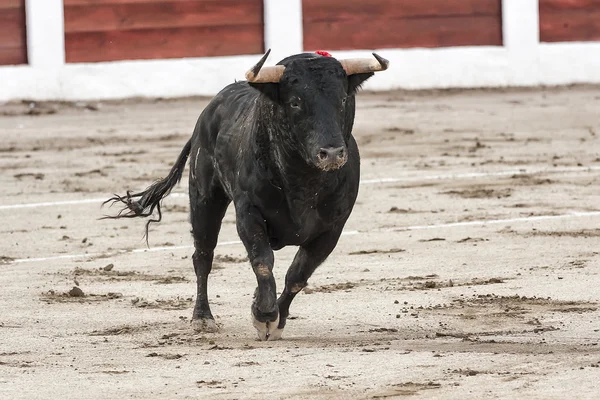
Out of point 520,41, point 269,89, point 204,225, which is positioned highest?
point 520,41

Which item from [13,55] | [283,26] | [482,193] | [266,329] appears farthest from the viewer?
[283,26]

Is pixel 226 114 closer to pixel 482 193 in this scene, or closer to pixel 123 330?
pixel 123 330

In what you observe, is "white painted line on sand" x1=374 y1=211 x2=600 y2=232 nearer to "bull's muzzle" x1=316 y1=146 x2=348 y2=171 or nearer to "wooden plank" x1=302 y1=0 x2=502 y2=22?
"bull's muzzle" x1=316 y1=146 x2=348 y2=171

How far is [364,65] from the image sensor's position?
5160 millimetres

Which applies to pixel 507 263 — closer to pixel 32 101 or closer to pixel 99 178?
pixel 99 178

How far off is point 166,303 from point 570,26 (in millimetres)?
10691

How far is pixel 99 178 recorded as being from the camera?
10.6 m

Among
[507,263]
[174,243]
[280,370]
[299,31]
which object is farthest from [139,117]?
[280,370]

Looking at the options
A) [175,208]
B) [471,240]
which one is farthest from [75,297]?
[175,208]

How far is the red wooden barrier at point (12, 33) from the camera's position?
14555mm

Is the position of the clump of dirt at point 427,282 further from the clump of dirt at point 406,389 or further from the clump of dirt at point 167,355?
the clump of dirt at point 406,389

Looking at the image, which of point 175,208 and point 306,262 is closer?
point 306,262

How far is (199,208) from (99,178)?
15.5 ft

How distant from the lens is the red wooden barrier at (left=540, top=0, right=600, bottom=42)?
1603 centimetres
